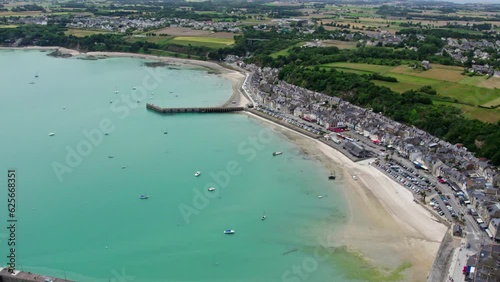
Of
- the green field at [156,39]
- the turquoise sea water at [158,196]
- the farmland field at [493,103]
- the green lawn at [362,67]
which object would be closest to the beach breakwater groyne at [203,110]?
the turquoise sea water at [158,196]

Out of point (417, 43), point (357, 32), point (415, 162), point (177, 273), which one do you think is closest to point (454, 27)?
point (357, 32)

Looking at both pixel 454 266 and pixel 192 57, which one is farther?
pixel 192 57

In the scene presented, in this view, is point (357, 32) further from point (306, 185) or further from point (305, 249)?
point (305, 249)

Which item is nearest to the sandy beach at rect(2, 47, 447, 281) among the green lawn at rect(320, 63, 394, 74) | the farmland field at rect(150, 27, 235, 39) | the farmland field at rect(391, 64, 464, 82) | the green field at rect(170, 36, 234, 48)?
the farmland field at rect(391, 64, 464, 82)

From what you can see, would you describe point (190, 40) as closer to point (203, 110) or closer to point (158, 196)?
point (203, 110)

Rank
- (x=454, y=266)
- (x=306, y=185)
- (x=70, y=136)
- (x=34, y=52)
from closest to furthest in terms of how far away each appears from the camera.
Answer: (x=454, y=266) < (x=306, y=185) < (x=70, y=136) < (x=34, y=52)

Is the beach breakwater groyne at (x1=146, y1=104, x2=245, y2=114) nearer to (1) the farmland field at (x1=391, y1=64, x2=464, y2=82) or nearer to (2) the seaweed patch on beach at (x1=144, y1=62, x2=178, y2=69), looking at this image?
(1) the farmland field at (x1=391, y1=64, x2=464, y2=82)

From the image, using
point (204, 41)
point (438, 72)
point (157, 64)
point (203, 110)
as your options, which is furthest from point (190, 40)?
point (438, 72)

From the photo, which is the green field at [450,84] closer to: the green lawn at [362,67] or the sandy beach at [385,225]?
the green lawn at [362,67]
